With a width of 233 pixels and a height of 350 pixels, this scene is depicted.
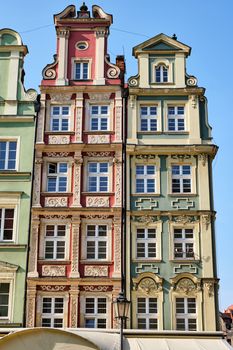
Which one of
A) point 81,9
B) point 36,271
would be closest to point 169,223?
point 36,271

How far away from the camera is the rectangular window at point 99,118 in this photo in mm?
23984

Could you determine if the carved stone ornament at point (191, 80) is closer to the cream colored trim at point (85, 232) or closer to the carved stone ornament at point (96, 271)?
the cream colored trim at point (85, 232)

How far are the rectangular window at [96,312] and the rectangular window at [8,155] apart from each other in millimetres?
6198

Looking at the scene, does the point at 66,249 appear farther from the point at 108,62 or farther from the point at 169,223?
the point at 108,62

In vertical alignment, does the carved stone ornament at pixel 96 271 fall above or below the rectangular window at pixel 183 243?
below

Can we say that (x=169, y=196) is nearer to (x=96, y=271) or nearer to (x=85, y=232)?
(x=85, y=232)

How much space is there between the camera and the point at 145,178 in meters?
23.2

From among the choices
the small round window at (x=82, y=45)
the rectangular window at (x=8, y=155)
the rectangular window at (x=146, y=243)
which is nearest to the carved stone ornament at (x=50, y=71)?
the small round window at (x=82, y=45)

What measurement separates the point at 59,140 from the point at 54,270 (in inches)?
208

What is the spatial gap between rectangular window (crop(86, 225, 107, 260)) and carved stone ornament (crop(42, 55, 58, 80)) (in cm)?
676

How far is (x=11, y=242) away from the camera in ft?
73.0

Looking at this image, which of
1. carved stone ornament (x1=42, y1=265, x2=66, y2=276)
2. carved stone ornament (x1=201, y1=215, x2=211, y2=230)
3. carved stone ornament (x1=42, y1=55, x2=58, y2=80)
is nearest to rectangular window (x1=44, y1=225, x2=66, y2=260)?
carved stone ornament (x1=42, y1=265, x2=66, y2=276)

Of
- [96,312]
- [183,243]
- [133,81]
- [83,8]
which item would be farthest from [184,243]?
[83,8]

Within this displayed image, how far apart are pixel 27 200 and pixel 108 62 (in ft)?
22.9
